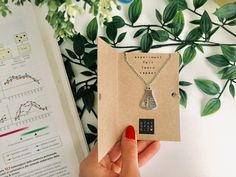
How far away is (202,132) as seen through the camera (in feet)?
2.19

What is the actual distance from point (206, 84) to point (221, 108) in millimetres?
54

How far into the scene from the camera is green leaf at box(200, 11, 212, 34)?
66cm

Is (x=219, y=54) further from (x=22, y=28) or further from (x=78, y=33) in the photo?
(x=22, y=28)

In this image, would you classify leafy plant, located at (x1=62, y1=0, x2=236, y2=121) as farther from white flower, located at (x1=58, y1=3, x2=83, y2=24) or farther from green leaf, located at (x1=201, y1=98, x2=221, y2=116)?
white flower, located at (x1=58, y1=3, x2=83, y2=24)

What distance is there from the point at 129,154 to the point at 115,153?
2.7 inches

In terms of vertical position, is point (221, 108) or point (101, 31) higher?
point (101, 31)

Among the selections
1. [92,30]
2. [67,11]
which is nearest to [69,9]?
[67,11]

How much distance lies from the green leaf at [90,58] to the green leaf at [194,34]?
18 centimetres

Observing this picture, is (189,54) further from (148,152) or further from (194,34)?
(148,152)

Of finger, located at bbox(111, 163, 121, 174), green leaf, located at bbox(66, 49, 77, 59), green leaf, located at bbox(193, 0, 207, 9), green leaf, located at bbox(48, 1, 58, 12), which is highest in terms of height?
green leaf, located at bbox(48, 1, 58, 12)

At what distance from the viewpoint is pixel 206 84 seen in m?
0.66

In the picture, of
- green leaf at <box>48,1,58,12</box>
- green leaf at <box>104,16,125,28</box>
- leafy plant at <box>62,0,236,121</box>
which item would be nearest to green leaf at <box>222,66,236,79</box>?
leafy plant at <box>62,0,236,121</box>

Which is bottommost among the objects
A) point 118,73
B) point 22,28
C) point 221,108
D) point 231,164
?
point 231,164

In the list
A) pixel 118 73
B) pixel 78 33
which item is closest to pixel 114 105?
pixel 118 73
